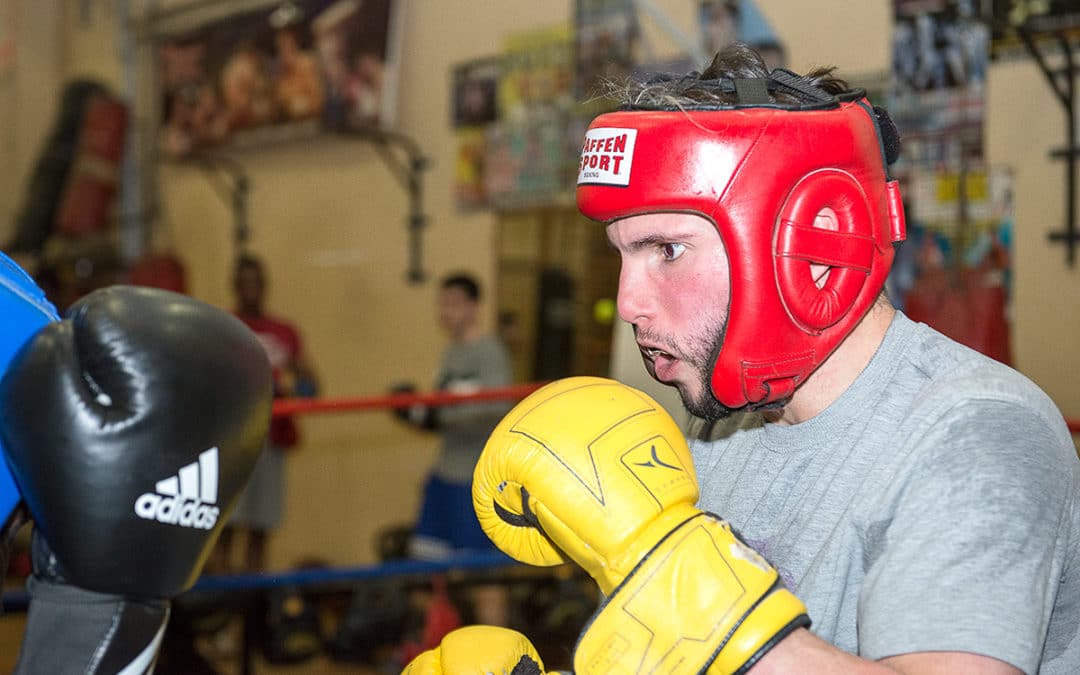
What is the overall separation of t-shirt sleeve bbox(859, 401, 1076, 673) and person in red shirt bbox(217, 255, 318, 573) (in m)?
3.45

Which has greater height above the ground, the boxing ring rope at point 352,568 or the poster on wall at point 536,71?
the poster on wall at point 536,71

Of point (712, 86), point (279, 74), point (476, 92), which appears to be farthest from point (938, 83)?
point (279, 74)

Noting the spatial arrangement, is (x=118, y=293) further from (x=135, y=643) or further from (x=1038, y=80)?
(x=1038, y=80)

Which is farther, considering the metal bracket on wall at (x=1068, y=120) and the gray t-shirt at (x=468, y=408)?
the gray t-shirt at (x=468, y=408)

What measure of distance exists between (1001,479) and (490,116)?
3.94 metres

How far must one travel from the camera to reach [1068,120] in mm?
3082

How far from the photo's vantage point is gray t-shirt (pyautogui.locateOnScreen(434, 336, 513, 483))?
3736 millimetres

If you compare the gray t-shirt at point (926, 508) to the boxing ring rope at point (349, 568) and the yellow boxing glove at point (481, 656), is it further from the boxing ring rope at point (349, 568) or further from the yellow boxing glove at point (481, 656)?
the boxing ring rope at point (349, 568)

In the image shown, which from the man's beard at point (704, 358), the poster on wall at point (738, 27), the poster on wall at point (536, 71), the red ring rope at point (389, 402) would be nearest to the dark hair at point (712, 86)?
the man's beard at point (704, 358)

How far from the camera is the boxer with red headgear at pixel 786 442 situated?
0.90 m

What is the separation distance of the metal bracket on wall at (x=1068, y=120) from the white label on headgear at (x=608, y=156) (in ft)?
7.62

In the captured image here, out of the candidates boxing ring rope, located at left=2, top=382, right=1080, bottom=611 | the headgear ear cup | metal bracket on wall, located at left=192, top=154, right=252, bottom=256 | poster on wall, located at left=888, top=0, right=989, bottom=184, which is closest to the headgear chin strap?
the headgear ear cup

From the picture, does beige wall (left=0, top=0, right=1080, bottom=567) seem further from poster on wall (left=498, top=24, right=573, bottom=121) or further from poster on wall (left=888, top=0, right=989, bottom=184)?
poster on wall (left=888, top=0, right=989, bottom=184)

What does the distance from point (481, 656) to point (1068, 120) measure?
2619 millimetres
